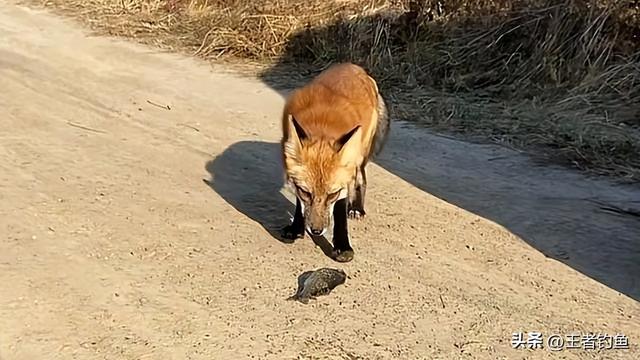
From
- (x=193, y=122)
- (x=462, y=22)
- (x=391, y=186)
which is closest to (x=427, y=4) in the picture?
(x=462, y=22)

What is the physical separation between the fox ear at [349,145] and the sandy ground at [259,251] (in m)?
0.67

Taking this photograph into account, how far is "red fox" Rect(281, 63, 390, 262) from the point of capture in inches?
180

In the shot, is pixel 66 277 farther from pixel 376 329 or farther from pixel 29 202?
pixel 376 329

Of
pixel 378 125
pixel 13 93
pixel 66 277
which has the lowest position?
pixel 13 93

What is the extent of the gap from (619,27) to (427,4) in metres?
2.36

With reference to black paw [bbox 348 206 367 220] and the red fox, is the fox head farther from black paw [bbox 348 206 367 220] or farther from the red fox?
black paw [bbox 348 206 367 220]

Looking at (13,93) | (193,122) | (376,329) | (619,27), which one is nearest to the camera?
(376,329)

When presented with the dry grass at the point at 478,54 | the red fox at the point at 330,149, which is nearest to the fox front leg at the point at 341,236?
the red fox at the point at 330,149

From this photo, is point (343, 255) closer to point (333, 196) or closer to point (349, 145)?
point (333, 196)

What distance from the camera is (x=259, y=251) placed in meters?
5.08

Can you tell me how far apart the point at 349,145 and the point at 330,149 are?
4.0 inches

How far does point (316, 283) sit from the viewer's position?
4.56 meters

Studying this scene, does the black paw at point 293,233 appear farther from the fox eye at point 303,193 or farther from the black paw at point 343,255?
the fox eye at point 303,193

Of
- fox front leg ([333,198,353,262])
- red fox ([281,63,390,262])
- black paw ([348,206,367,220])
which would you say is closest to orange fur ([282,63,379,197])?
Result: red fox ([281,63,390,262])
